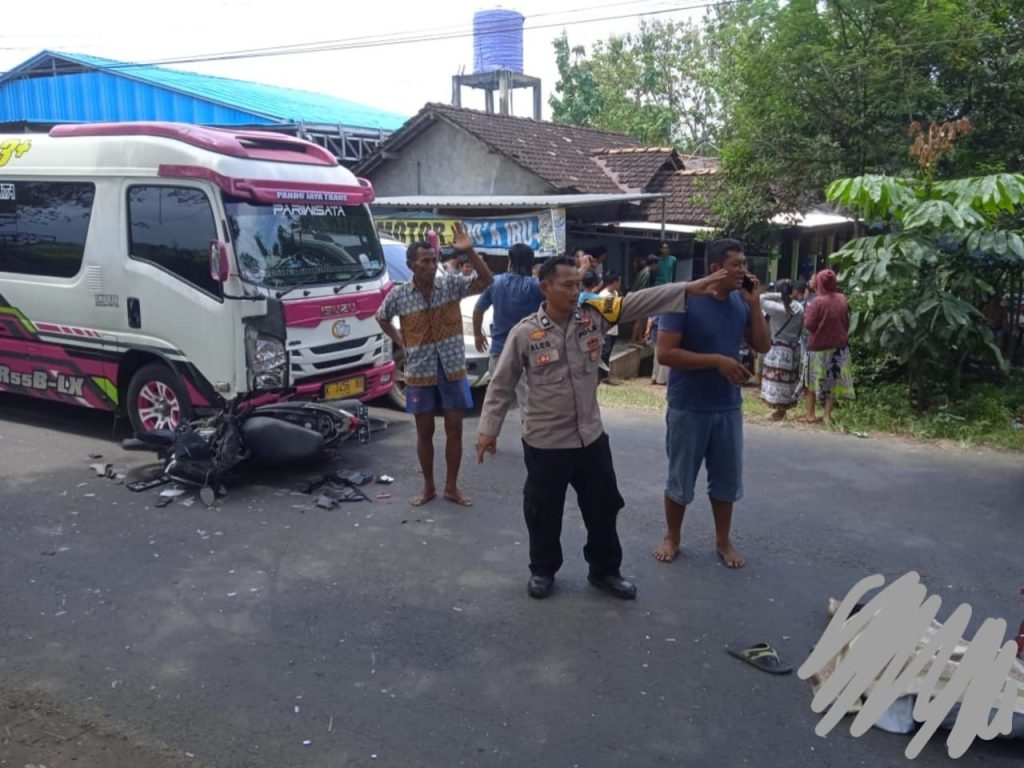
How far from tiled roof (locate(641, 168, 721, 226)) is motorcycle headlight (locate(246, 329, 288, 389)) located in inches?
318

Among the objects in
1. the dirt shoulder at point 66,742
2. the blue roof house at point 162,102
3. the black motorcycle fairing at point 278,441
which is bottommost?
the dirt shoulder at point 66,742

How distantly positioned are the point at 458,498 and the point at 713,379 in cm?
223

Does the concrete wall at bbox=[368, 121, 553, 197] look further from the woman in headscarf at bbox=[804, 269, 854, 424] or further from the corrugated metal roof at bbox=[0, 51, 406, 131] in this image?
the woman in headscarf at bbox=[804, 269, 854, 424]

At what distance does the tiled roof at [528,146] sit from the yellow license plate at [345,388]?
8977 millimetres

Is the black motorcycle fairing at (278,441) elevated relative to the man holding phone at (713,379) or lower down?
lower down

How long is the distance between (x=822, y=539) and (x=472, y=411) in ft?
14.5

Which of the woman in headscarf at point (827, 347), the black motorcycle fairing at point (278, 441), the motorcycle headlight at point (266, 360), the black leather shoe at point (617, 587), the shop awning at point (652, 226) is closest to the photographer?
the black leather shoe at point (617, 587)

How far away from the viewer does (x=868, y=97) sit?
1073 cm

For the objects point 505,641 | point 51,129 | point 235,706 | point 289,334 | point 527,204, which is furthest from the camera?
point 527,204

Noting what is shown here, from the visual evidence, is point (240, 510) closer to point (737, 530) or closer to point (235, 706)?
point (235, 706)

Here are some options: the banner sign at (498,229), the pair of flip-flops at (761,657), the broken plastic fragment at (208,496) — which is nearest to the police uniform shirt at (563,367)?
the pair of flip-flops at (761,657)

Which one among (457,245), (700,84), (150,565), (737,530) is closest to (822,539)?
(737,530)

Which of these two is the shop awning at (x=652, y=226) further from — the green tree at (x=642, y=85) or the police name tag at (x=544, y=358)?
the green tree at (x=642, y=85)

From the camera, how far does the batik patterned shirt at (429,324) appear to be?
599cm
